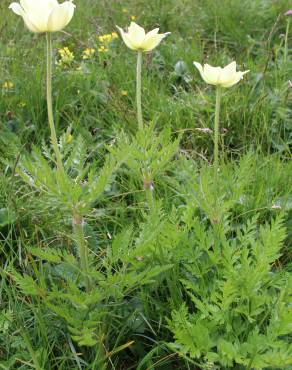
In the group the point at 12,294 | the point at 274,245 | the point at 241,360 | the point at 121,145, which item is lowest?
the point at 12,294

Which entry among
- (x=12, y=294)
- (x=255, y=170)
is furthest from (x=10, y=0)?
(x=12, y=294)

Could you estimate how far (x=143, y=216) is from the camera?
4.38ft

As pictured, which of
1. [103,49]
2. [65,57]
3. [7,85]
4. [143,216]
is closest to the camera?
[143,216]

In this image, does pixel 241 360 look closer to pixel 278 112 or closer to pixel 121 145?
pixel 121 145

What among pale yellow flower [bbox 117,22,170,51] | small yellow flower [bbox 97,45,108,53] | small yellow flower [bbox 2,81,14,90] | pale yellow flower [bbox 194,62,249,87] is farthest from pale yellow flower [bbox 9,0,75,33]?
small yellow flower [bbox 97,45,108,53]

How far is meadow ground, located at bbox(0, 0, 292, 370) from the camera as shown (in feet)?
3.67

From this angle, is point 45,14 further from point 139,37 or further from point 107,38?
point 107,38

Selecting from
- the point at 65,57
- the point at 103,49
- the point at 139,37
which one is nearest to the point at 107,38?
the point at 103,49

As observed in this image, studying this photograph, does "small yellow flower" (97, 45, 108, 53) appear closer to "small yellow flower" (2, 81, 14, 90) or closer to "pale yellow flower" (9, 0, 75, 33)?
"small yellow flower" (2, 81, 14, 90)

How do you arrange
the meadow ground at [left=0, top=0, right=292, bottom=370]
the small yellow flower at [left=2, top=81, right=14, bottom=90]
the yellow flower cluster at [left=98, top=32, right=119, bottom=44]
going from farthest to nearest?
the yellow flower cluster at [left=98, top=32, right=119, bottom=44], the small yellow flower at [left=2, top=81, right=14, bottom=90], the meadow ground at [left=0, top=0, right=292, bottom=370]

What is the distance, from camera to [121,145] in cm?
119

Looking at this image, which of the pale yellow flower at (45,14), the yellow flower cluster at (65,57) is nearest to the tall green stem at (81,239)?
the pale yellow flower at (45,14)

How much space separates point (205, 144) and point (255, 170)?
392 millimetres

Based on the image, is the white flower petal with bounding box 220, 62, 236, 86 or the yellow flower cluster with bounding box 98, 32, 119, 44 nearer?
the white flower petal with bounding box 220, 62, 236, 86
